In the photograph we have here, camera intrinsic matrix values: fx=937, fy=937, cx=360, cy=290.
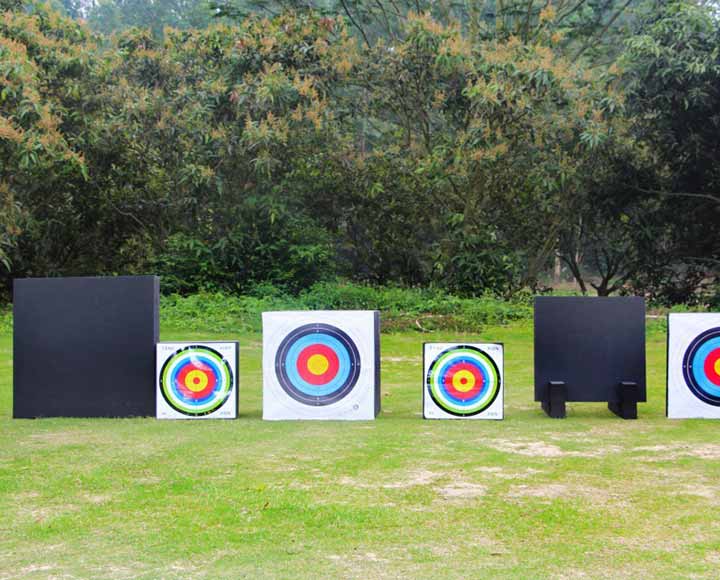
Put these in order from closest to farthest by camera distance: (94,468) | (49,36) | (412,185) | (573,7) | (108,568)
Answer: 1. (108,568)
2. (94,468)
3. (49,36)
4. (412,185)
5. (573,7)

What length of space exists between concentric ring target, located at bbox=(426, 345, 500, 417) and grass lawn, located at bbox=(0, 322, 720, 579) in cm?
29

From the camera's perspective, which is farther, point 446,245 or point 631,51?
point 446,245

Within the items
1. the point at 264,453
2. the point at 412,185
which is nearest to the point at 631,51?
the point at 412,185

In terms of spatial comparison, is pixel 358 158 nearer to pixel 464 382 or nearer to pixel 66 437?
pixel 464 382

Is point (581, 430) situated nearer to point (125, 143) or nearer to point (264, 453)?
point (264, 453)

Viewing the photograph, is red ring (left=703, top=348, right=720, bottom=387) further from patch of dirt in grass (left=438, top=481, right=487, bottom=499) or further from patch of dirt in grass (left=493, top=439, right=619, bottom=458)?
patch of dirt in grass (left=438, top=481, right=487, bottom=499)

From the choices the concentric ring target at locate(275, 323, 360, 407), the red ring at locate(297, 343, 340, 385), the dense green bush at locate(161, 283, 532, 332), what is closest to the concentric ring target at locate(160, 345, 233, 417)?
the concentric ring target at locate(275, 323, 360, 407)

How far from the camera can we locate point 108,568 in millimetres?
3336

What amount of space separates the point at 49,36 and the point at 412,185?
6.50m

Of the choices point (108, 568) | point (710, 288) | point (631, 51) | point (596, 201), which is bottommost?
point (108, 568)

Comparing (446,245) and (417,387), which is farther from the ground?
(446,245)

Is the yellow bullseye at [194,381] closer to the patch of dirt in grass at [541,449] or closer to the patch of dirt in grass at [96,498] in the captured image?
the patch of dirt in grass at [541,449]

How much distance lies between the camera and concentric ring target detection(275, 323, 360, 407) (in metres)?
7.12

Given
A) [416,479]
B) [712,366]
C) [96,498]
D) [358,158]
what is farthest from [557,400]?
[358,158]
